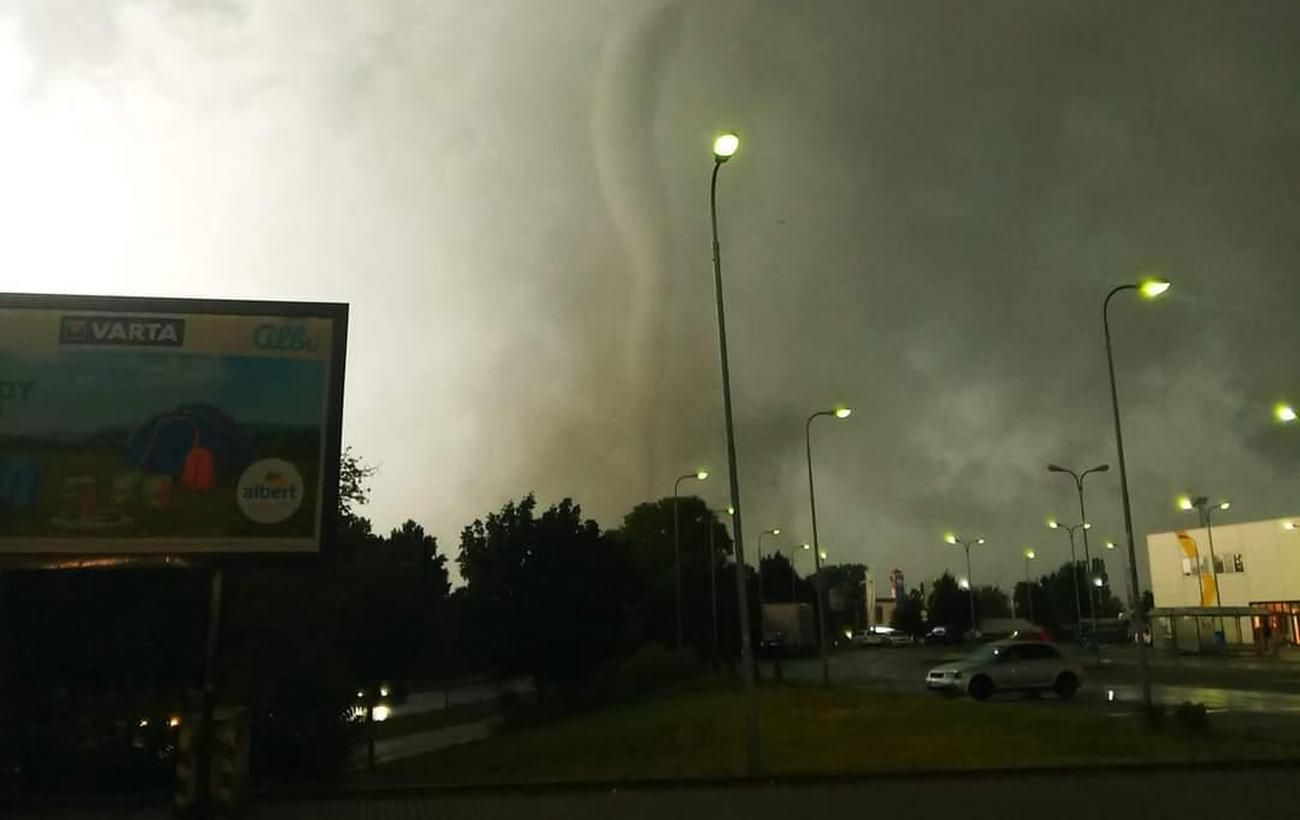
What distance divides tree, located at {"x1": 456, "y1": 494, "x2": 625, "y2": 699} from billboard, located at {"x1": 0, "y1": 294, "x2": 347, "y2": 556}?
3224cm

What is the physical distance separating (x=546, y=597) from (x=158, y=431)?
1302 inches

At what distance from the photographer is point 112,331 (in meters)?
14.2

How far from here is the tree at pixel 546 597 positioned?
45500 mm

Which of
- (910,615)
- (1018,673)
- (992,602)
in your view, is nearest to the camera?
(1018,673)

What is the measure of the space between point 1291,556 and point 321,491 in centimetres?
7053

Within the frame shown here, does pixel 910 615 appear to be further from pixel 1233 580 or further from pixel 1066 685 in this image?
pixel 1066 685

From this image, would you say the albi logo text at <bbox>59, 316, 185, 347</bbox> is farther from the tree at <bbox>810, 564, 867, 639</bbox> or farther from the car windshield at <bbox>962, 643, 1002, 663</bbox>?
the tree at <bbox>810, 564, 867, 639</bbox>

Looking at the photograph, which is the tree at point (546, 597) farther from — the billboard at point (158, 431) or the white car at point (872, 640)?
the white car at point (872, 640)

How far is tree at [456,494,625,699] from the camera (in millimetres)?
45500

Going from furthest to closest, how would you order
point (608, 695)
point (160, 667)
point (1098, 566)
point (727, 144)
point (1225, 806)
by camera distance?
point (1098, 566) < point (608, 695) < point (160, 667) < point (727, 144) < point (1225, 806)

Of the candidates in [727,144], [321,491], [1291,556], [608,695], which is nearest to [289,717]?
[321,491]

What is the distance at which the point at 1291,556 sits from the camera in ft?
217

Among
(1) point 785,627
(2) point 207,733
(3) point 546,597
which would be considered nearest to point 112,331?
(2) point 207,733

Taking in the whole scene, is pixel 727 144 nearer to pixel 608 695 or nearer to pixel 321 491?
pixel 321 491
